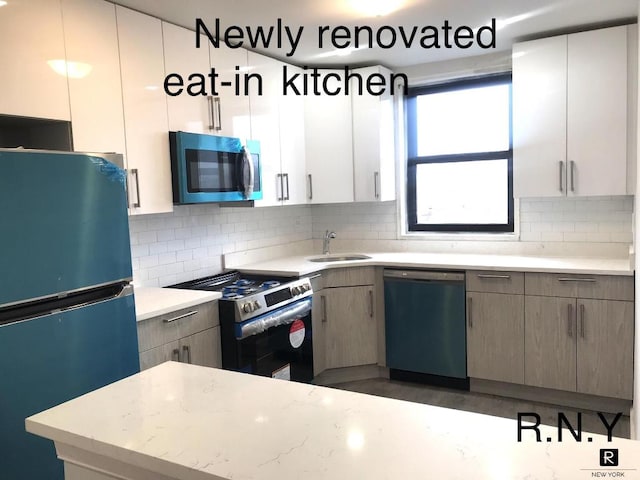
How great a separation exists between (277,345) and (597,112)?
2.50 meters

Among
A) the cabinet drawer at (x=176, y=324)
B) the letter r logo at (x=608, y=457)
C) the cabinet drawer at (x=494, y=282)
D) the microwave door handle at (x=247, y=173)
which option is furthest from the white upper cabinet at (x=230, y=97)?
the letter r logo at (x=608, y=457)

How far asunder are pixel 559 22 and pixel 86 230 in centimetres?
298

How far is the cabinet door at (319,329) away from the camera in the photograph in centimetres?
377

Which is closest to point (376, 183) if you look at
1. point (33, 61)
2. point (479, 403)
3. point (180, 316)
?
point (479, 403)

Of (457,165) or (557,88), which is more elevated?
(557,88)

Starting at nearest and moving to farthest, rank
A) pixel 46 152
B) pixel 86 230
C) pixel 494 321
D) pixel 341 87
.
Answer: pixel 46 152 < pixel 86 230 < pixel 494 321 < pixel 341 87

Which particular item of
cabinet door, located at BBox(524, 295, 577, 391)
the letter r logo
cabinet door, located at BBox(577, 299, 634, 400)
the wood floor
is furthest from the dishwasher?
the letter r logo

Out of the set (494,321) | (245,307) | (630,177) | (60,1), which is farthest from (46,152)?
(630,177)

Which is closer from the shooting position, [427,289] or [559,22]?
[559,22]

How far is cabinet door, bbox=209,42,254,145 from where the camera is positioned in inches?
131

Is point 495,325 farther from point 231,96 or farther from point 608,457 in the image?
point 608,457

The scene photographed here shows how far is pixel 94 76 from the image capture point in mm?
2549

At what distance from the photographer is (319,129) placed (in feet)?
13.8

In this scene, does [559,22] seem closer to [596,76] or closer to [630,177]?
[596,76]
